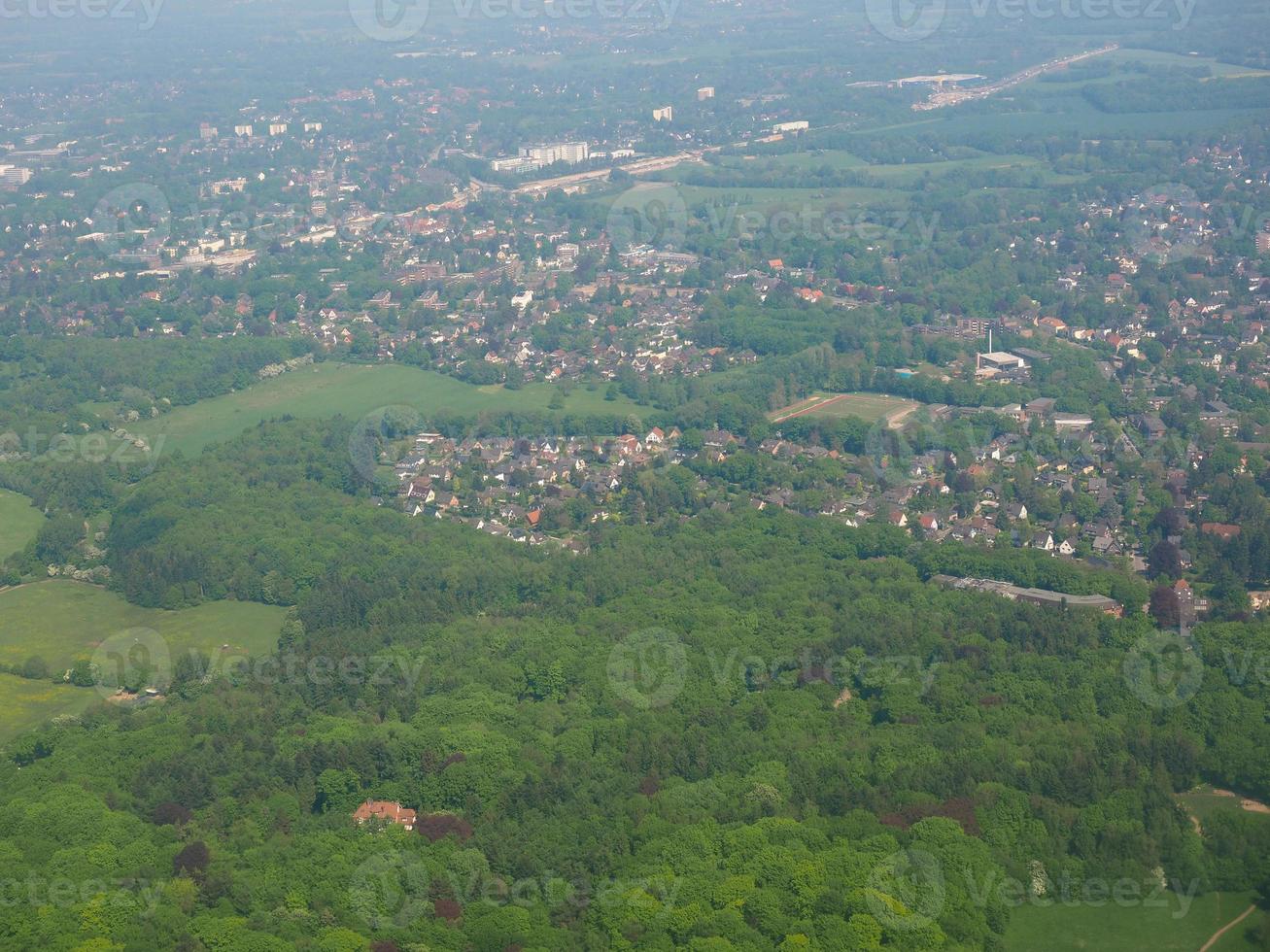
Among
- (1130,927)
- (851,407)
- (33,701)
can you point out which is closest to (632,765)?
(1130,927)

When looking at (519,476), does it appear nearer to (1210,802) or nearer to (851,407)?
(851,407)

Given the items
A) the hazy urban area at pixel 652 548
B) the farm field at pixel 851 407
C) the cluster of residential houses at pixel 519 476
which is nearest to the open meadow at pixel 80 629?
the hazy urban area at pixel 652 548

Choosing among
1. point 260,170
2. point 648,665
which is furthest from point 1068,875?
point 260,170

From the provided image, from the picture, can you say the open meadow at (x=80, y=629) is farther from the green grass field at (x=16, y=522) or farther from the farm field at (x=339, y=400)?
the farm field at (x=339, y=400)

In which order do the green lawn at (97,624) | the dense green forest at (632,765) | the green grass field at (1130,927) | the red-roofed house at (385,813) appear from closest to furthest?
1. the green grass field at (1130,927)
2. the dense green forest at (632,765)
3. the red-roofed house at (385,813)
4. the green lawn at (97,624)

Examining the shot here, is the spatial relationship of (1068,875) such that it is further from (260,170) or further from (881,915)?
(260,170)

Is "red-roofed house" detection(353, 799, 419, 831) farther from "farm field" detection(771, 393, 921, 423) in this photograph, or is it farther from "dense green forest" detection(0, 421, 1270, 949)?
"farm field" detection(771, 393, 921, 423)
